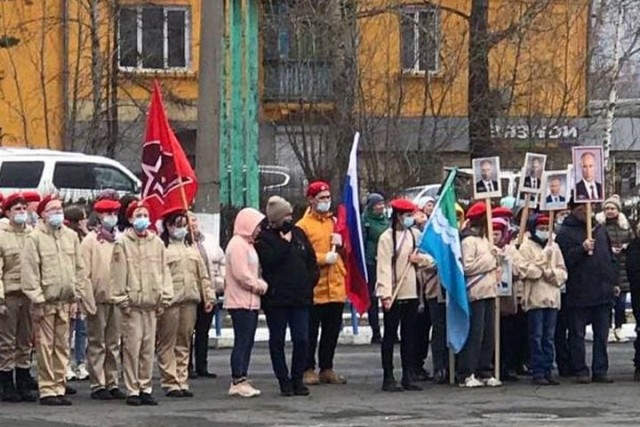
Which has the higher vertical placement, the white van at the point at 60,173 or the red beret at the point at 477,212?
the white van at the point at 60,173

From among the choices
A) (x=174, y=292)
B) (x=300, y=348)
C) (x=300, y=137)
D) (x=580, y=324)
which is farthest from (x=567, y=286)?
(x=300, y=137)

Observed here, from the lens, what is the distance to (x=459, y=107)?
3644cm

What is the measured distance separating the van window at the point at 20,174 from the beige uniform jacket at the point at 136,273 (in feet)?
41.8

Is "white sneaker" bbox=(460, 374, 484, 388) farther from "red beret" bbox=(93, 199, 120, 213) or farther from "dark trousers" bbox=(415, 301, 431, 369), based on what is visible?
"red beret" bbox=(93, 199, 120, 213)

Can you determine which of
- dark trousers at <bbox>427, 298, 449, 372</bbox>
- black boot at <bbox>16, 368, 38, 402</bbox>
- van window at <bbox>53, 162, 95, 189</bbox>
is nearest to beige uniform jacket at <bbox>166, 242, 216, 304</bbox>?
black boot at <bbox>16, 368, 38, 402</bbox>

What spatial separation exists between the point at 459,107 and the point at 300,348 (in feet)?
67.2

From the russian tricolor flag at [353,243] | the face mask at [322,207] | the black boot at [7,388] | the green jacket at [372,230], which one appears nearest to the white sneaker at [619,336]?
the green jacket at [372,230]

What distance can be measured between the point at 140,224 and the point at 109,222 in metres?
0.72

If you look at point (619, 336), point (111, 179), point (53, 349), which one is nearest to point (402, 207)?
point (53, 349)

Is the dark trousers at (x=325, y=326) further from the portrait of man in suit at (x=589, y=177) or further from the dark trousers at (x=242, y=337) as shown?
the portrait of man in suit at (x=589, y=177)

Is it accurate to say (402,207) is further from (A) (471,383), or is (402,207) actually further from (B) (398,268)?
(A) (471,383)

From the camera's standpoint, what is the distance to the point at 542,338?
17.6 m

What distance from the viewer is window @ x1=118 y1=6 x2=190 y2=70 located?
4031 cm

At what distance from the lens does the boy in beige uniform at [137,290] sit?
15883 millimetres
